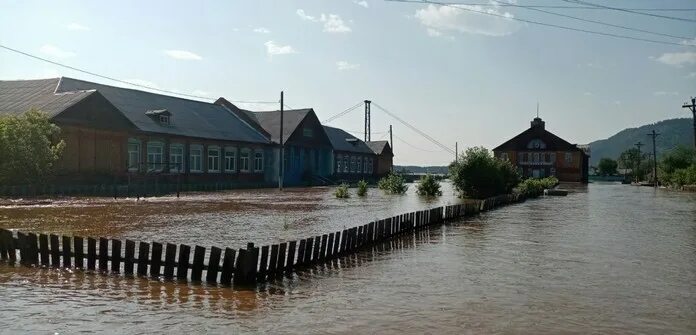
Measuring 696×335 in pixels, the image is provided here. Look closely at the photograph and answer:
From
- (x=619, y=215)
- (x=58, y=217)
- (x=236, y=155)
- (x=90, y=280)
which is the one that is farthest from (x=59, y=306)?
(x=236, y=155)

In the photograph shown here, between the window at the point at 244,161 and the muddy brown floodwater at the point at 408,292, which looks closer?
the muddy brown floodwater at the point at 408,292

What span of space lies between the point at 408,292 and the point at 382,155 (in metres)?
81.6

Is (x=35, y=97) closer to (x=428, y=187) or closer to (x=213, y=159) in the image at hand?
(x=213, y=159)

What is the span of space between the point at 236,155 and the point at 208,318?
4922cm

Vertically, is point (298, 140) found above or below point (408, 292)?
above

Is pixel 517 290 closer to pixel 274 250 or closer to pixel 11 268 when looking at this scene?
pixel 274 250

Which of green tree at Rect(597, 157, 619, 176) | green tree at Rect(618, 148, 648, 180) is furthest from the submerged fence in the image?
green tree at Rect(597, 157, 619, 176)

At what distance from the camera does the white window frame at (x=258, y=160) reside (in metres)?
61.1

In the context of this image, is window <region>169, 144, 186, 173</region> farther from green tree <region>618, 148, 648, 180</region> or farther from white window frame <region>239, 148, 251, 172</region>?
green tree <region>618, 148, 648, 180</region>

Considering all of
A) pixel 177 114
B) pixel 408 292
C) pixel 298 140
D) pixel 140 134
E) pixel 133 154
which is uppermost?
pixel 177 114

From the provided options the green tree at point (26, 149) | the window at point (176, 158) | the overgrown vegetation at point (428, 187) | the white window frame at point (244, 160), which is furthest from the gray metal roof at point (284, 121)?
the green tree at point (26, 149)

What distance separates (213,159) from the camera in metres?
54.4

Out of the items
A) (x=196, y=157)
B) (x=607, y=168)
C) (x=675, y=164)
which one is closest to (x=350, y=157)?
(x=196, y=157)

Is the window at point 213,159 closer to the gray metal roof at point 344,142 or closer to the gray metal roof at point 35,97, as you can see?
the gray metal roof at point 35,97
